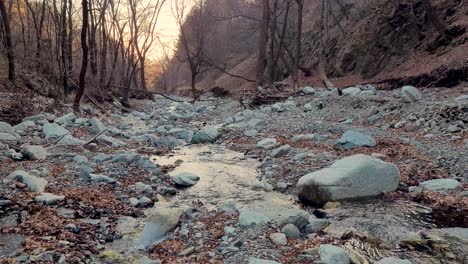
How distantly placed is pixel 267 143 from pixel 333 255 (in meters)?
5.29

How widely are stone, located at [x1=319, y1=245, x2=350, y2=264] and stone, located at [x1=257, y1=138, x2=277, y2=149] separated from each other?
16.2 feet

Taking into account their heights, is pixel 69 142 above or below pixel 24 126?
below

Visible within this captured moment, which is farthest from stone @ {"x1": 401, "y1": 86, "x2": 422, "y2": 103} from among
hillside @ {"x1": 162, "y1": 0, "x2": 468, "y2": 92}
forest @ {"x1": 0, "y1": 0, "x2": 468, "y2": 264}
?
hillside @ {"x1": 162, "y1": 0, "x2": 468, "y2": 92}

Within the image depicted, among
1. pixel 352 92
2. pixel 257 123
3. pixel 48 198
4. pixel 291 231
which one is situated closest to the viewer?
pixel 291 231

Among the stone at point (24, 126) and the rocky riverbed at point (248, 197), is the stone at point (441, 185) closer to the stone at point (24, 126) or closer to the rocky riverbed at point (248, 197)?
the rocky riverbed at point (248, 197)

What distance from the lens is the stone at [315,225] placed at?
416 centimetres

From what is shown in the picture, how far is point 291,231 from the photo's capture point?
4020 millimetres

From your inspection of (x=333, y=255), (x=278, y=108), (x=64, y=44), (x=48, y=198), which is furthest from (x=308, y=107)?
(x=333, y=255)

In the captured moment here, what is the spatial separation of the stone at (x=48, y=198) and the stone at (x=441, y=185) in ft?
14.6

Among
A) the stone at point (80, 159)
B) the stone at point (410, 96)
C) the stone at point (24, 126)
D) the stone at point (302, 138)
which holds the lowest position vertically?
the stone at point (80, 159)

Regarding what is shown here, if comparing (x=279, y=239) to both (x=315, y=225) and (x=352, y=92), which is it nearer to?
(x=315, y=225)

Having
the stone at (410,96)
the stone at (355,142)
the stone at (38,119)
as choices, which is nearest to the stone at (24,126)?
the stone at (38,119)

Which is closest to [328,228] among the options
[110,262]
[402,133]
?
[110,262]

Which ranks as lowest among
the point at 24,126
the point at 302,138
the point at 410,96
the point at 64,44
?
the point at 302,138
